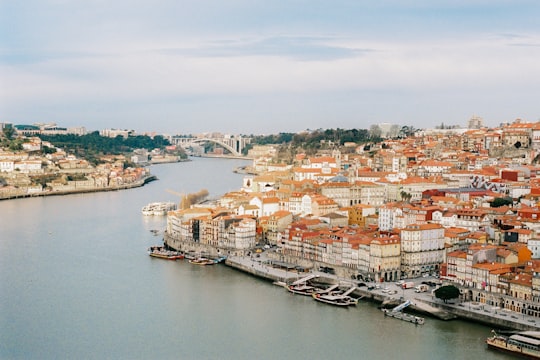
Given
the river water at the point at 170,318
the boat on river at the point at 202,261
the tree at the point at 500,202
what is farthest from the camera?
Result: the tree at the point at 500,202

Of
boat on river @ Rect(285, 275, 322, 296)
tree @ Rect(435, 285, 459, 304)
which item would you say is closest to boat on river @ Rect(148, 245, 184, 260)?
boat on river @ Rect(285, 275, 322, 296)

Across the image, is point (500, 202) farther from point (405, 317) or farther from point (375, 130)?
point (375, 130)

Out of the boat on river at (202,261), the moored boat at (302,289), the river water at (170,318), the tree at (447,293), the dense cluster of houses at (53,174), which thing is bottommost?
the river water at (170,318)

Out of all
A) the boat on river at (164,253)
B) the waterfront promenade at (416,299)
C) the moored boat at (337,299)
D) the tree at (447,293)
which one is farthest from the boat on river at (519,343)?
the boat on river at (164,253)

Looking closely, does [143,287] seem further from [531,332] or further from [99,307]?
[531,332]

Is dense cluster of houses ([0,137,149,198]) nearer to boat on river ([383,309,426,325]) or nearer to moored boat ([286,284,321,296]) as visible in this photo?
moored boat ([286,284,321,296])

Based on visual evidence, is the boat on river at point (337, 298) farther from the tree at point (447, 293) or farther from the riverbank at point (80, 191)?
the riverbank at point (80, 191)
